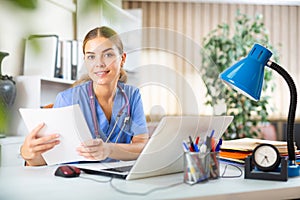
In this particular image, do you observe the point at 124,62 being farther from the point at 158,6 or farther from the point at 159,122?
the point at 158,6

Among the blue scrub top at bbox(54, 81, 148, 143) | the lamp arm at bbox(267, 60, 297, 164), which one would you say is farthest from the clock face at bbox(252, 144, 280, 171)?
the blue scrub top at bbox(54, 81, 148, 143)

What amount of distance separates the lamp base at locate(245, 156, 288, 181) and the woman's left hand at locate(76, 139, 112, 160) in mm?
→ 386

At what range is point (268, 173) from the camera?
113 centimetres

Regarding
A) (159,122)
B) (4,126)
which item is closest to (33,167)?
(159,122)

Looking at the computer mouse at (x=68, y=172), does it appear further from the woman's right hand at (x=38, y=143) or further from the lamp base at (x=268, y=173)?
the lamp base at (x=268, y=173)

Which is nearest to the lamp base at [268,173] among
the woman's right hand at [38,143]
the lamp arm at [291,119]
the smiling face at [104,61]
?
the lamp arm at [291,119]

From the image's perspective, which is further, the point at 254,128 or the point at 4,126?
the point at 254,128

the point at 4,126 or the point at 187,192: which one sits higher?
the point at 4,126

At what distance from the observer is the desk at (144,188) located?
0.93 m

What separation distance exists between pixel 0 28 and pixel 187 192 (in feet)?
2.51

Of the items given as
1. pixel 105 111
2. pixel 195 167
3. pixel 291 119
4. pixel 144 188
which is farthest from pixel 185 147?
pixel 291 119

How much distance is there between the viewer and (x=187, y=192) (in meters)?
0.96

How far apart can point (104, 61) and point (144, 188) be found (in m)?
0.33

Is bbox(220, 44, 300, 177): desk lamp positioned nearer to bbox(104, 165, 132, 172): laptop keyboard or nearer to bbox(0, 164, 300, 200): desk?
bbox(0, 164, 300, 200): desk
